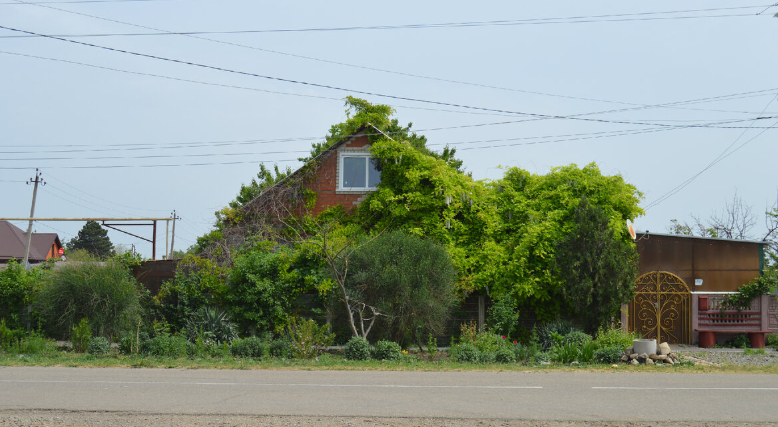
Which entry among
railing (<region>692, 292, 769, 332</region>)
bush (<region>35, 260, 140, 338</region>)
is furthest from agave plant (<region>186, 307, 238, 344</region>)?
railing (<region>692, 292, 769, 332</region>)

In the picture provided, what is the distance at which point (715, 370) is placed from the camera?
14.3 m

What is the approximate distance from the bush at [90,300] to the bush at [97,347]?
40.1 inches

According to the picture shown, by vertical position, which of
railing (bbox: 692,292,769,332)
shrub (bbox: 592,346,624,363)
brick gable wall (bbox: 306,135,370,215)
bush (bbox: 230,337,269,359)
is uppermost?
brick gable wall (bbox: 306,135,370,215)

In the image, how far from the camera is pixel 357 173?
79.6 feet

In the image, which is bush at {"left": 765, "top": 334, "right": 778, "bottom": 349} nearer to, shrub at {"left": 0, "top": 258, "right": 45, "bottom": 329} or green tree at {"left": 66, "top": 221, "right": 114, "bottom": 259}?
shrub at {"left": 0, "top": 258, "right": 45, "bottom": 329}

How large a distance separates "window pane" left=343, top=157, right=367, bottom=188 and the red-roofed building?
128 feet

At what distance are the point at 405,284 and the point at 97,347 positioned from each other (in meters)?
7.81

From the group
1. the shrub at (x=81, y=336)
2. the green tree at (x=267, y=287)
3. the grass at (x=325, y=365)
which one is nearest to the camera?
the grass at (x=325, y=365)

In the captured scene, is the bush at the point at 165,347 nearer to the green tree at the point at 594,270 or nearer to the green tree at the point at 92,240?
the green tree at the point at 594,270

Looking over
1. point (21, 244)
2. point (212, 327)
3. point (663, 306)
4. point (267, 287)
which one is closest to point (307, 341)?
point (267, 287)

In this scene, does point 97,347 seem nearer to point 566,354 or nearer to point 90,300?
point 90,300

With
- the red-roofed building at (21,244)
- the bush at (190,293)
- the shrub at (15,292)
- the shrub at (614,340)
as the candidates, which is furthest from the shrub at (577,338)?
the red-roofed building at (21,244)

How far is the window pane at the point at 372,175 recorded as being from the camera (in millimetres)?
23797

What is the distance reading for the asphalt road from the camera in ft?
28.6
